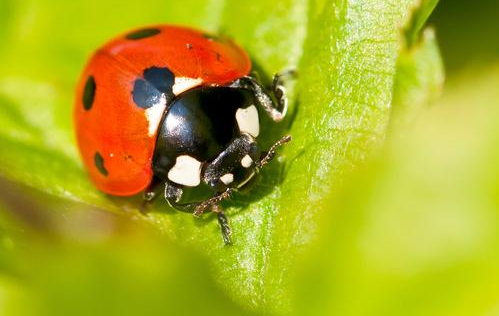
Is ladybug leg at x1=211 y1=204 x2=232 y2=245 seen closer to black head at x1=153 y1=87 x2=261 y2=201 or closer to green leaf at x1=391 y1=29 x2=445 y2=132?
black head at x1=153 y1=87 x2=261 y2=201

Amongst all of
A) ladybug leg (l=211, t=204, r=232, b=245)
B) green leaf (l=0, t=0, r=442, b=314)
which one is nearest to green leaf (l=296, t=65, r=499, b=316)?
green leaf (l=0, t=0, r=442, b=314)

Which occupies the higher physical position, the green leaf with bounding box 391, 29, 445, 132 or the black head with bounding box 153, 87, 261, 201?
the green leaf with bounding box 391, 29, 445, 132

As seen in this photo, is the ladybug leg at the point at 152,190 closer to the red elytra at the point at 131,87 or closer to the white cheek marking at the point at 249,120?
the red elytra at the point at 131,87

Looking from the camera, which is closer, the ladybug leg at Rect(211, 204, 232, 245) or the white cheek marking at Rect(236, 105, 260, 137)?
the ladybug leg at Rect(211, 204, 232, 245)

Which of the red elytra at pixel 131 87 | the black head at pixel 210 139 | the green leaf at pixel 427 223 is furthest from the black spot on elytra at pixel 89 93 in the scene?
the green leaf at pixel 427 223

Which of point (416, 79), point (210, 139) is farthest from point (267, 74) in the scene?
point (416, 79)

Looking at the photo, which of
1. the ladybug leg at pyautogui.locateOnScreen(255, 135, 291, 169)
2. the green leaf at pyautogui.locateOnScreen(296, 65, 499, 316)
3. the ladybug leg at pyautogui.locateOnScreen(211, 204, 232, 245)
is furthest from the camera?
the ladybug leg at pyautogui.locateOnScreen(255, 135, 291, 169)

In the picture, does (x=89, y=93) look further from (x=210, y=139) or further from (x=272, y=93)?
(x=272, y=93)
